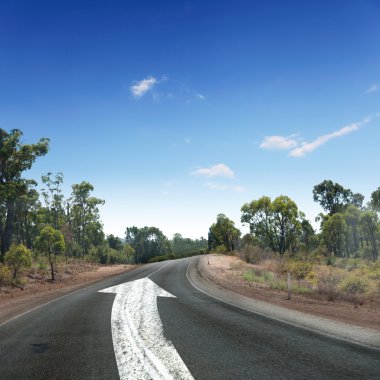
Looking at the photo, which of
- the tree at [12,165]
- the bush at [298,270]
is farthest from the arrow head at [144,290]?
the tree at [12,165]

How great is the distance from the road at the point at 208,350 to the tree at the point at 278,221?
1815 inches

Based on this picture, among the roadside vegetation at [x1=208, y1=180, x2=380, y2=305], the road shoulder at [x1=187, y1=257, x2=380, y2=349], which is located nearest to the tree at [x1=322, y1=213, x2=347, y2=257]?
the roadside vegetation at [x1=208, y1=180, x2=380, y2=305]

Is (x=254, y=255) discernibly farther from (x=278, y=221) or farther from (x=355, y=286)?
(x=355, y=286)

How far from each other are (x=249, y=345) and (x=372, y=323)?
4.53 meters

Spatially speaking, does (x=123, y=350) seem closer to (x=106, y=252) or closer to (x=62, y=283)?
(x=62, y=283)

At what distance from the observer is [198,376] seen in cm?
454

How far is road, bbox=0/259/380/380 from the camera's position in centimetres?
474

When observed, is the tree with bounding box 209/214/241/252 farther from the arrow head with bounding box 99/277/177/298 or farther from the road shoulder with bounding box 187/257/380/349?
the road shoulder with bounding box 187/257/380/349

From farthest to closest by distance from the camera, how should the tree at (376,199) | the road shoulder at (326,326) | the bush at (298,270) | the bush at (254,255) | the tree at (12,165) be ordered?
the tree at (376,199) → the bush at (254,255) → the tree at (12,165) → the bush at (298,270) → the road shoulder at (326,326)

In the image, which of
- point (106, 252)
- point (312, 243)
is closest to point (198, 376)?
point (106, 252)

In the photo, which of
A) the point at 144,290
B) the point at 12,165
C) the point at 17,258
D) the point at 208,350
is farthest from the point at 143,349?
the point at 12,165

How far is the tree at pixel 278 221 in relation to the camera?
53.3 m

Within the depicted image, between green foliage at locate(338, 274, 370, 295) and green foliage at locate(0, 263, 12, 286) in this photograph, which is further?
green foliage at locate(0, 263, 12, 286)

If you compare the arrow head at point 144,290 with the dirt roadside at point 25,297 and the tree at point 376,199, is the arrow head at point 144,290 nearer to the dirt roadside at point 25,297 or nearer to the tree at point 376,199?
the dirt roadside at point 25,297
